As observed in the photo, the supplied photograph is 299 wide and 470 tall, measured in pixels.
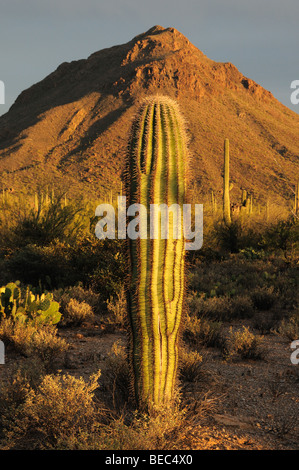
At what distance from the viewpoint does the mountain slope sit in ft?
181

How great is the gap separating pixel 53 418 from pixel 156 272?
151 centimetres

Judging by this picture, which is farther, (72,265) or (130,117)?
(130,117)

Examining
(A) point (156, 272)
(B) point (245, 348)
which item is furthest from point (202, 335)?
(A) point (156, 272)

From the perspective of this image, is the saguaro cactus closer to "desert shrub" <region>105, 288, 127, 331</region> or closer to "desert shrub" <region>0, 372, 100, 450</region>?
"desert shrub" <region>0, 372, 100, 450</region>

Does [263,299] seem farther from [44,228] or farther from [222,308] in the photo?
[44,228]

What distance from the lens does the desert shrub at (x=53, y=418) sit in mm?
3617

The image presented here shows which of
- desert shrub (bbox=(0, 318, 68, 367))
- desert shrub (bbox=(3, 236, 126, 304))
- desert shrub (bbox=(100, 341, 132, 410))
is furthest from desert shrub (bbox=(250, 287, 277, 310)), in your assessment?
desert shrub (bbox=(100, 341, 132, 410))

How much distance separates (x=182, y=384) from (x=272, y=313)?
433 cm

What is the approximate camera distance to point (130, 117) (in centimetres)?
5344

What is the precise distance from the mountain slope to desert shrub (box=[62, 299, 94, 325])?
36564mm

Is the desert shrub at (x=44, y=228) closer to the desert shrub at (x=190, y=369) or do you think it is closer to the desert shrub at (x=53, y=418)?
the desert shrub at (x=190, y=369)

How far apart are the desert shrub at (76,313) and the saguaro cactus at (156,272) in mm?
3711

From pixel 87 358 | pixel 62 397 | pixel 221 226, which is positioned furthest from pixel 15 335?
pixel 221 226
